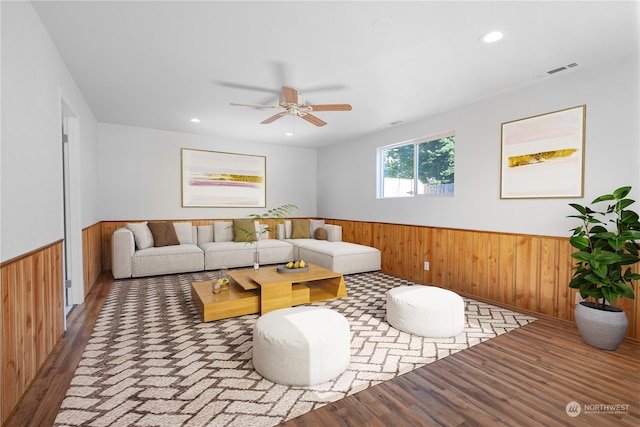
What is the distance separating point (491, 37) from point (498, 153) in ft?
5.26

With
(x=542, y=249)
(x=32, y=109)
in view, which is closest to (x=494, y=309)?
(x=542, y=249)

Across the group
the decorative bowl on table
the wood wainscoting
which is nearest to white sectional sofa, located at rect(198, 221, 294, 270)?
the decorative bowl on table

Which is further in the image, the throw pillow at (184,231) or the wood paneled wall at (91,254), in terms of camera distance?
the throw pillow at (184,231)

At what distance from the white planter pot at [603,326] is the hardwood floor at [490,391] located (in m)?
0.07

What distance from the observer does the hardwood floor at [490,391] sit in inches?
62.1

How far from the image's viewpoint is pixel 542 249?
311 centimetres

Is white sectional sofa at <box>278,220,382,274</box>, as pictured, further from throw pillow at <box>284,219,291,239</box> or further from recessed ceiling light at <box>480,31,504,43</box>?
recessed ceiling light at <box>480,31,504,43</box>

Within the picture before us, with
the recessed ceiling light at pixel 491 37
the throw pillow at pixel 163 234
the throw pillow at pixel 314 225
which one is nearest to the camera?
the recessed ceiling light at pixel 491 37

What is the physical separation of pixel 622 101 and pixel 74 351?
502 centimetres

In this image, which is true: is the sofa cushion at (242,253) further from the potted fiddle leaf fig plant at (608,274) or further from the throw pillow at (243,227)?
the potted fiddle leaf fig plant at (608,274)

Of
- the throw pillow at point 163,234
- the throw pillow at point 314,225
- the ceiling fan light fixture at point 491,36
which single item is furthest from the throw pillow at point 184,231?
the ceiling fan light fixture at point 491,36

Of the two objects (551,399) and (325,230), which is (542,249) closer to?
(551,399)

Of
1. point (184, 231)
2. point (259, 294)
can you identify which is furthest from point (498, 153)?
point (184, 231)

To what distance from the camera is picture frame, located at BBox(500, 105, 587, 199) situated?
290 cm
